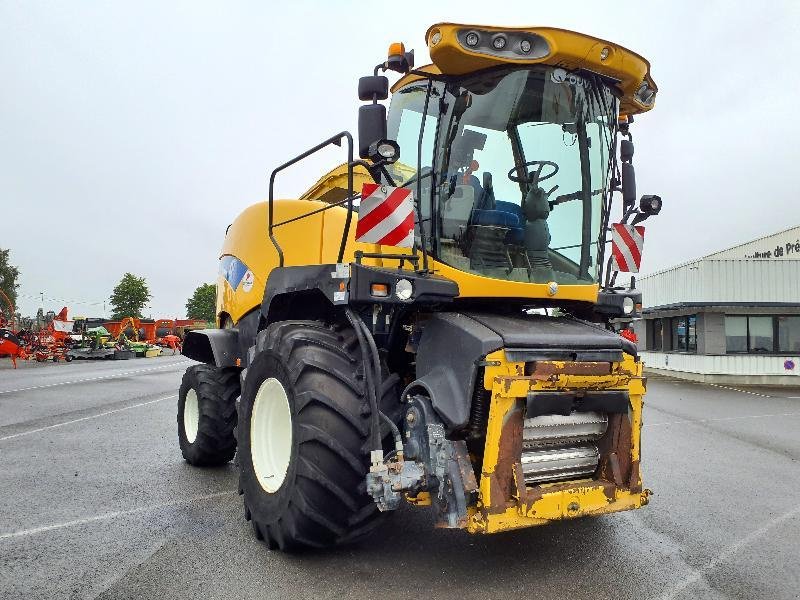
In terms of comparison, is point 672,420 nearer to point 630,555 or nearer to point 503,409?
point 630,555

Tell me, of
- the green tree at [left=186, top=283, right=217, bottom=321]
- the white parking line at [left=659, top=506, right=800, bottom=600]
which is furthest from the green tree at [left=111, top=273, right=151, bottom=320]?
the white parking line at [left=659, top=506, right=800, bottom=600]

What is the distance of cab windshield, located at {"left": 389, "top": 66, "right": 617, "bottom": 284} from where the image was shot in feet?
12.7

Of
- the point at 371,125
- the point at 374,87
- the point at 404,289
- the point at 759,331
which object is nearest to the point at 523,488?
the point at 404,289

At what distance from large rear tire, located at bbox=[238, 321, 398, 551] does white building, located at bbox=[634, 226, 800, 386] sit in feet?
66.5

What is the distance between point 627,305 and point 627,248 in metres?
0.42

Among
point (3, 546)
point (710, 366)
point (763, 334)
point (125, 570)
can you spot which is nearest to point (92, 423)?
point (3, 546)

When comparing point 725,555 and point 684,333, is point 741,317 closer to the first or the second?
point 684,333

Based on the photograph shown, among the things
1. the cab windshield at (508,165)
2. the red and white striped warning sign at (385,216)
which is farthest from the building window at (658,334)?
the red and white striped warning sign at (385,216)

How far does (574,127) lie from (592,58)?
→ 0.43 meters

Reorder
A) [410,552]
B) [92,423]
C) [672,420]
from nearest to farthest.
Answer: [410,552] < [92,423] < [672,420]

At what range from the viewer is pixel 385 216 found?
3645 millimetres

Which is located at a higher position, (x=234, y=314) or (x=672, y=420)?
(x=234, y=314)

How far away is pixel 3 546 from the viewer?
385 cm

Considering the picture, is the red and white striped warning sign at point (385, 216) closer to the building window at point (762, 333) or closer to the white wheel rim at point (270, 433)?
the white wheel rim at point (270, 433)
